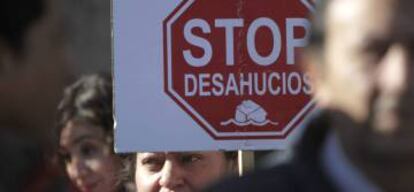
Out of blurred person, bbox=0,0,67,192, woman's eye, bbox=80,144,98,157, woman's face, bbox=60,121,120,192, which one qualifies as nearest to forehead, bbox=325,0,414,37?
blurred person, bbox=0,0,67,192

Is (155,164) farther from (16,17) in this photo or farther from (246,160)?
(16,17)

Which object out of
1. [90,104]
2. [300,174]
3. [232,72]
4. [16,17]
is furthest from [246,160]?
[16,17]

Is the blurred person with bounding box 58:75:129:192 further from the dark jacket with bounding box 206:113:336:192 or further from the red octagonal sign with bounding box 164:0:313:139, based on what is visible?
the dark jacket with bounding box 206:113:336:192

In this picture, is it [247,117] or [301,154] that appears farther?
[247,117]

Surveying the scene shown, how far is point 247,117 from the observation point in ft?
16.5

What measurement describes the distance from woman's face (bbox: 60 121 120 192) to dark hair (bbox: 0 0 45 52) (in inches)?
126

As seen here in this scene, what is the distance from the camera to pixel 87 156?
6.43 m

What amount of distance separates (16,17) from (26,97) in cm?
16

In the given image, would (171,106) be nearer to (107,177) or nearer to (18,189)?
(107,177)

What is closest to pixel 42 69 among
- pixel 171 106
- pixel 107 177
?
pixel 171 106

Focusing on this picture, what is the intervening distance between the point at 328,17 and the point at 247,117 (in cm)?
169

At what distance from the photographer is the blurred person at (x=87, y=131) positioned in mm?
6371

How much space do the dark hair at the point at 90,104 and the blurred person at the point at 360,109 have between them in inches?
120

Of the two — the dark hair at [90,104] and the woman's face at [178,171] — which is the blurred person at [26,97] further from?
the dark hair at [90,104]
